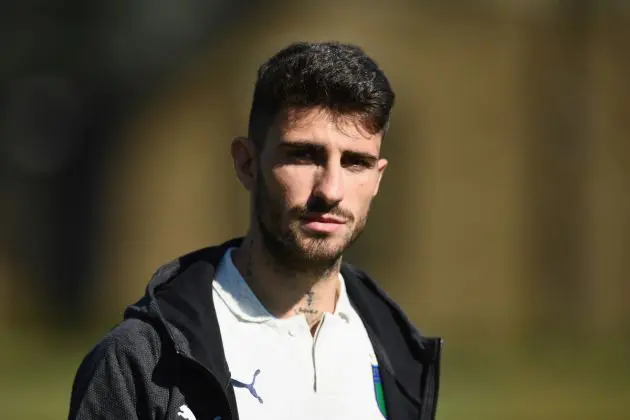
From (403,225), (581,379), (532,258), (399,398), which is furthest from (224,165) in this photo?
(399,398)

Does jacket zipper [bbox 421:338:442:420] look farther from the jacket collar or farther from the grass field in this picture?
the grass field

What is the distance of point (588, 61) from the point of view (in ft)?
58.1

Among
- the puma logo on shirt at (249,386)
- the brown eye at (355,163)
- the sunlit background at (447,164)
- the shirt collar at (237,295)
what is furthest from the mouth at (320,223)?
the sunlit background at (447,164)

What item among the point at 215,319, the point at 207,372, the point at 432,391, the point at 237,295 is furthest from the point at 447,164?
the point at 207,372

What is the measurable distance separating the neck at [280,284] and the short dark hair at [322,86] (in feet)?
1.18

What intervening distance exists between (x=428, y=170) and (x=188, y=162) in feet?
11.3

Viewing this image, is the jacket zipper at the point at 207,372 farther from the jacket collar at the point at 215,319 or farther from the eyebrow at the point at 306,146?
the eyebrow at the point at 306,146

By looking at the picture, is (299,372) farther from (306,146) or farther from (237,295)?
(306,146)

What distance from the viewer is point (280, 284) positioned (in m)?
3.93

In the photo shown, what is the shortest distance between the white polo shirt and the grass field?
775 centimetres

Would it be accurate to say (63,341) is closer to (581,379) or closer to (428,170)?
(428,170)

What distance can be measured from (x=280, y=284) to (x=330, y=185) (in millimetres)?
396

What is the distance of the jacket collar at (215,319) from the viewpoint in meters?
3.62

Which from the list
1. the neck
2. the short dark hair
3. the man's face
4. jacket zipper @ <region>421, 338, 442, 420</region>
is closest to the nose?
the man's face
